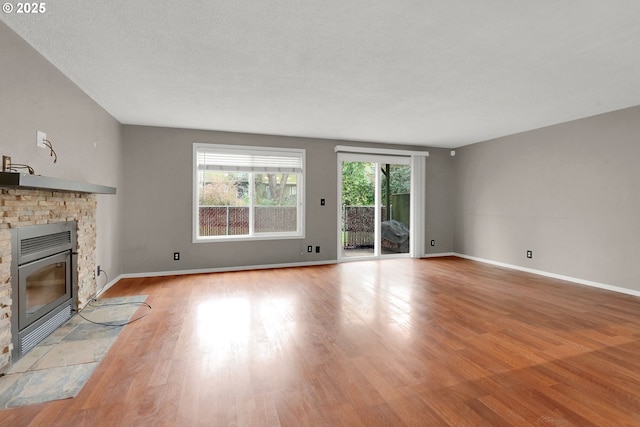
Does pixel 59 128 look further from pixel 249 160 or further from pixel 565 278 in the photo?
pixel 565 278

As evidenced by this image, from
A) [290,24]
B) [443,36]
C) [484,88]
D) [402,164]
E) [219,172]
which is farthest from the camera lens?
[402,164]

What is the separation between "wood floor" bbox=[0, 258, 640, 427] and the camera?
1.67 m

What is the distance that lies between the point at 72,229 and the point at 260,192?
2.82 metres

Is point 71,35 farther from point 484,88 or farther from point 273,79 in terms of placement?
point 484,88

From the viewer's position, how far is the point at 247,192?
17.7ft

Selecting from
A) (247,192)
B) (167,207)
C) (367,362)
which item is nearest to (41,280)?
(167,207)

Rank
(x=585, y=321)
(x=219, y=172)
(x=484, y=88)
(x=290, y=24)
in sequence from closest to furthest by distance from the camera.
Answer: (x=290, y=24), (x=585, y=321), (x=484, y=88), (x=219, y=172)

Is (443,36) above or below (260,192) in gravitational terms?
above

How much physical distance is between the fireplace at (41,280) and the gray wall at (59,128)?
0.57 meters

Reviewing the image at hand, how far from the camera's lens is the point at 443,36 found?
2271 mm

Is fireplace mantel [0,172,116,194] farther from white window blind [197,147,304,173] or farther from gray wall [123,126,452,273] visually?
white window blind [197,147,304,173]

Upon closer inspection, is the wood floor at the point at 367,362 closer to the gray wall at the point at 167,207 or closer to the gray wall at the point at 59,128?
the gray wall at the point at 167,207

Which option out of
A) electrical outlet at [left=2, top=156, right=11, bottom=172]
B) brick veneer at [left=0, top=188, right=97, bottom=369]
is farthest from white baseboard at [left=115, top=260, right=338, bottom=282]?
electrical outlet at [left=2, top=156, right=11, bottom=172]

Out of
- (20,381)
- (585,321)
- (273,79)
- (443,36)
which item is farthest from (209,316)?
(585,321)
